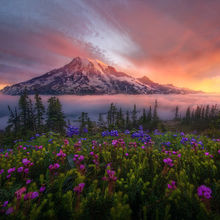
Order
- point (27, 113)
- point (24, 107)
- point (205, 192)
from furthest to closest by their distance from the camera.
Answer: point (27, 113) < point (24, 107) < point (205, 192)

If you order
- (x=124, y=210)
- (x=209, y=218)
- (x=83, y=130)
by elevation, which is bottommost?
(x=83, y=130)

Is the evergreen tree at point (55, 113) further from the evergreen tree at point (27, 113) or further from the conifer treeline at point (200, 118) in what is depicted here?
the conifer treeline at point (200, 118)

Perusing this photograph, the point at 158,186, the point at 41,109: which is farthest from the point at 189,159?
the point at 41,109

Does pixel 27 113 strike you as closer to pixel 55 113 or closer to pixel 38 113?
pixel 38 113

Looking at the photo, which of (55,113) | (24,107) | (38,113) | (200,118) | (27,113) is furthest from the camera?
(200,118)

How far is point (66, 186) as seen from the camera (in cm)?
201

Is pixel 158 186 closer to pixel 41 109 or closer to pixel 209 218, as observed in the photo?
pixel 209 218

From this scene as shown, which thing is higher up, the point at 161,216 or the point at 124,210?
the point at 124,210

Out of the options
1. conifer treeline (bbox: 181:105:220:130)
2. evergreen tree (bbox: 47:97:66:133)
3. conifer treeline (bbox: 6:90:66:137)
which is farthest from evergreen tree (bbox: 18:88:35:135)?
conifer treeline (bbox: 181:105:220:130)

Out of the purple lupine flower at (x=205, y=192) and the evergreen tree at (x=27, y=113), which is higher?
the purple lupine flower at (x=205, y=192)

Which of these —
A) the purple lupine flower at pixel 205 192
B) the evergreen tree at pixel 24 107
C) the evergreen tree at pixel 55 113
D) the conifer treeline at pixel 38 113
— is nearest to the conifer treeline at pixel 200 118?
the evergreen tree at pixel 55 113

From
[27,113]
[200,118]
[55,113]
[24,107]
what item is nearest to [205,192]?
[55,113]

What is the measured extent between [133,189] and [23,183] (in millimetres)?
1911

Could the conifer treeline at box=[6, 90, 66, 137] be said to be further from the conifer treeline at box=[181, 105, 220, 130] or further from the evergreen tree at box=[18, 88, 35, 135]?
the conifer treeline at box=[181, 105, 220, 130]
